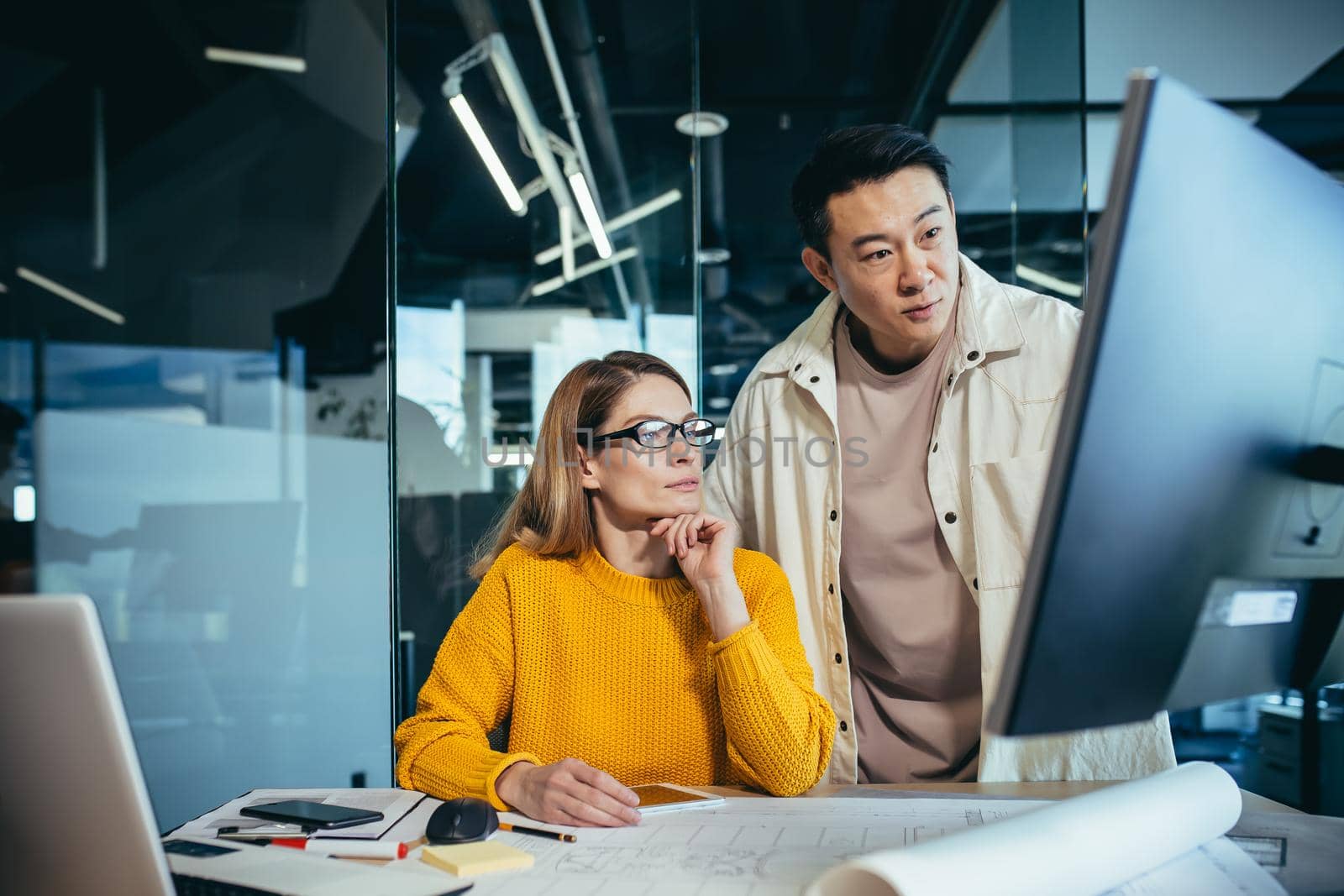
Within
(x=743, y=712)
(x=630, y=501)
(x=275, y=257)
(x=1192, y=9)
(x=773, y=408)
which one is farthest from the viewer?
(x=275, y=257)

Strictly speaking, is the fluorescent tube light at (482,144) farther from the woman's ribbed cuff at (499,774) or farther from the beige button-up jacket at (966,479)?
the woman's ribbed cuff at (499,774)

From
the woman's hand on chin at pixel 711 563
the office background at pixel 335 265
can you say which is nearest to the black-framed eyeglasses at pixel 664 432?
the woman's hand on chin at pixel 711 563

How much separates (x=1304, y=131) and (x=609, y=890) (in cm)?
491

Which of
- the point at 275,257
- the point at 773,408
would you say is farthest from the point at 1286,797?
the point at 275,257

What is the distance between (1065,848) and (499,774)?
2.57 ft

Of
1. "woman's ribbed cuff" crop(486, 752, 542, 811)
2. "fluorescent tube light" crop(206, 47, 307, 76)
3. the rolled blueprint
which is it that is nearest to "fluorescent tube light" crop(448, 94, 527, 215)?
"fluorescent tube light" crop(206, 47, 307, 76)

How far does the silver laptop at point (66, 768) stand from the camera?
69 centimetres

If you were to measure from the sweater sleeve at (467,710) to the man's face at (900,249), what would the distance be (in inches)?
35.2

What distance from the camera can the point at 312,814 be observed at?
115 centimetres

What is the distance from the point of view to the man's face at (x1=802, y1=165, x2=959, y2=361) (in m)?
1.81

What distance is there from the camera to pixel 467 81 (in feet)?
9.78

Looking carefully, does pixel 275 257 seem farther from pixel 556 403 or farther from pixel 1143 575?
pixel 1143 575

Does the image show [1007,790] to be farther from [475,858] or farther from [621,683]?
[475,858]

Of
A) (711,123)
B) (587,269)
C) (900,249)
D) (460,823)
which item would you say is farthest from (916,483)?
(711,123)
